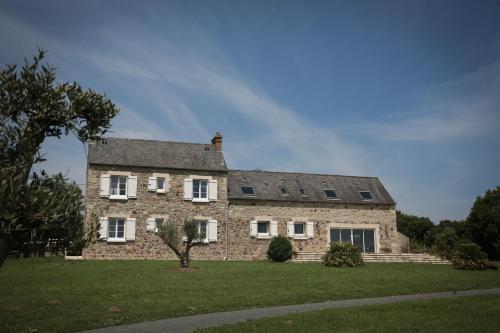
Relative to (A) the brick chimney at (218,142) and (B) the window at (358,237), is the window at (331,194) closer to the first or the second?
(B) the window at (358,237)

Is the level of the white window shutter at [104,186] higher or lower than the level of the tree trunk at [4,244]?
higher

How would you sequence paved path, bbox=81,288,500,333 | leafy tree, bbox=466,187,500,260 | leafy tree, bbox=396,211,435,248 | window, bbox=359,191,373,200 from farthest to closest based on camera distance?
leafy tree, bbox=396,211,435,248 < leafy tree, bbox=466,187,500,260 < window, bbox=359,191,373,200 < paved path, bbox=81,288,500,333

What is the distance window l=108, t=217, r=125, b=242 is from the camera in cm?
2616

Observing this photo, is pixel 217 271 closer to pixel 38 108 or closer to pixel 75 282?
pixel 75 282

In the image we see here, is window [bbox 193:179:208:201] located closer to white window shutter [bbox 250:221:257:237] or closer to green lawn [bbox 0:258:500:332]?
white window shutter [bbox 250:221:257:237]

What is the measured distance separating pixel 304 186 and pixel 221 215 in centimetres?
663

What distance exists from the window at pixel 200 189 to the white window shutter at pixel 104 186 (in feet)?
17.1

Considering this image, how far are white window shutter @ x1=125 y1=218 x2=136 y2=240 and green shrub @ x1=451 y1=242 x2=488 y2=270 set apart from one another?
1755cm

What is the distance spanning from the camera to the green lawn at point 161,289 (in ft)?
32.7

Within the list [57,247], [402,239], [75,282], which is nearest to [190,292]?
[75,282]

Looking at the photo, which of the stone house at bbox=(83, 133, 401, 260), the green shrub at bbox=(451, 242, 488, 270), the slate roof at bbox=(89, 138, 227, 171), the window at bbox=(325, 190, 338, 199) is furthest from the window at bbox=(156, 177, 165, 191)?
the green shrub at bbox=(451, 242, 488, 270)

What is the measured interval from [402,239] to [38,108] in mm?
29441

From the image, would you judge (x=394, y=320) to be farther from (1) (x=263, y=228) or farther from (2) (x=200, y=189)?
(1) (x=263, y=228)

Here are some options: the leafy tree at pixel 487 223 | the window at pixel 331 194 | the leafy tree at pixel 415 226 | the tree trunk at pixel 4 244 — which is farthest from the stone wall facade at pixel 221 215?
the leafy tree at pixel 415 226
